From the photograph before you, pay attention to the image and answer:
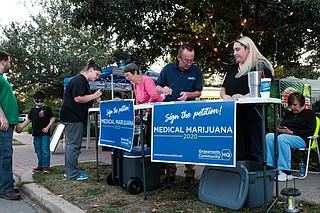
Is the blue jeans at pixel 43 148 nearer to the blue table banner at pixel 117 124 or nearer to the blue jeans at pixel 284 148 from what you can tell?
the blue table banner at pixel 117 124

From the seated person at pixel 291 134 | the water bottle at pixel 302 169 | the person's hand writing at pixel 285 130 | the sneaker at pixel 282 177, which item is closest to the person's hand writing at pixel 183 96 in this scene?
the seated person at pixel 291 134

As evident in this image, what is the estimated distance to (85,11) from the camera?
23.9 ft

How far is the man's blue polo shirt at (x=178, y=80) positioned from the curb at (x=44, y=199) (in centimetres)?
188

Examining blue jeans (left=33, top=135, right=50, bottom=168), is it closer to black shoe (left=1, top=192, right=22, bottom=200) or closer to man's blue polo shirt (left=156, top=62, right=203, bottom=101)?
black shoe (left=1, top=192, right=22, bottom=200)

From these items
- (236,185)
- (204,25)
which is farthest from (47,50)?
(236,185)

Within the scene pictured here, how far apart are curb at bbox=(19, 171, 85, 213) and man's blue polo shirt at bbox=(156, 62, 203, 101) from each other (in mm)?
1883

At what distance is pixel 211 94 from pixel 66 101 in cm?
839

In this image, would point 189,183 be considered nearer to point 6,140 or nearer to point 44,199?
point 44,199

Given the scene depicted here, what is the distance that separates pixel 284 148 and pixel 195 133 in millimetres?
1702

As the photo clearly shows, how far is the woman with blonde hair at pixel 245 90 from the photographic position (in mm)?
3695

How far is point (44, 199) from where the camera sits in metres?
4.32

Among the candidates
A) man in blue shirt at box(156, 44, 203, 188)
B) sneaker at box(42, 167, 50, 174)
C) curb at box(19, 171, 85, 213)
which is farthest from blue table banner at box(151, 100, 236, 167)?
sneaker at box(42, 167, 50, 174)

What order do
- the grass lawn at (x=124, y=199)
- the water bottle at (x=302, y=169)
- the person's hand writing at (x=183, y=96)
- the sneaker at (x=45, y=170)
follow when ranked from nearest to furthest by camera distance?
the grass lawn at (x=124, y=199)
the person's hand writing at (x=183, y=96)
the water bottle at (x=302, y=169)
the sneaker at (x=45, y=170)

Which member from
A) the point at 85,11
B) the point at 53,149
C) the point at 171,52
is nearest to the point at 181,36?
the point at 171,52
